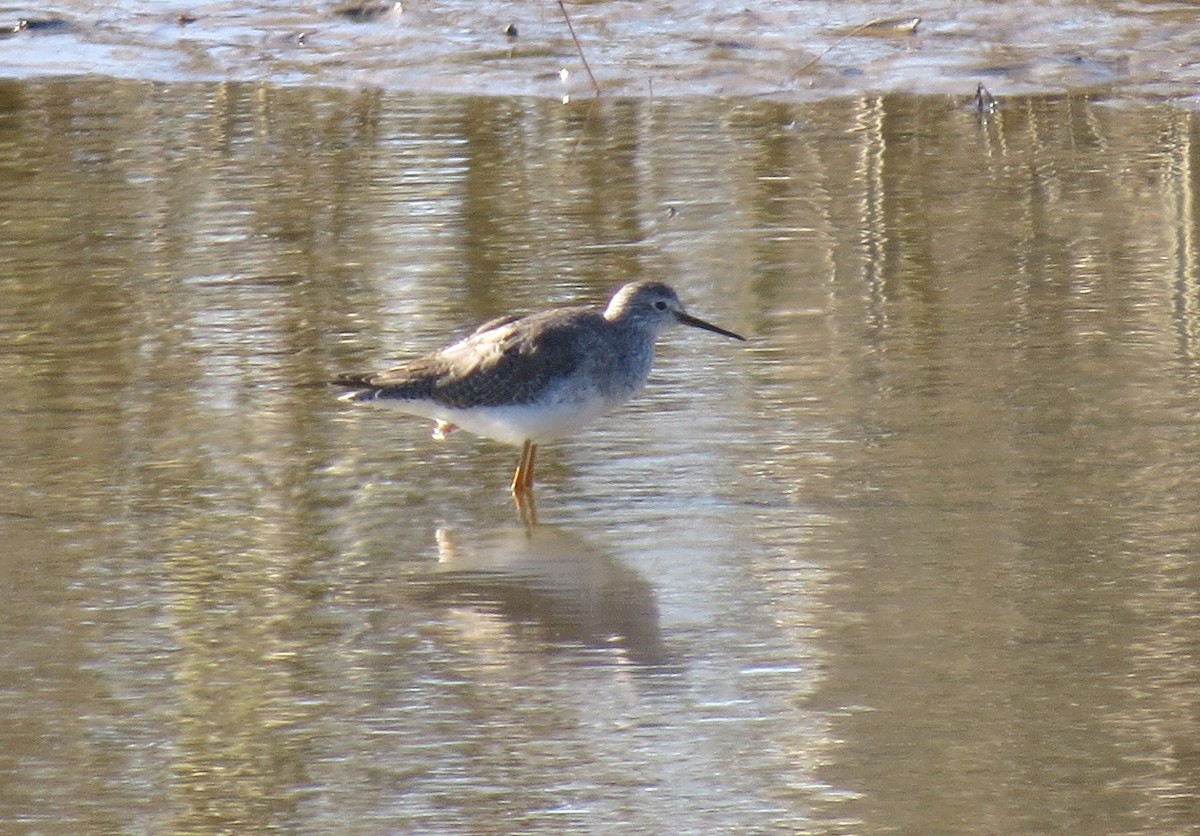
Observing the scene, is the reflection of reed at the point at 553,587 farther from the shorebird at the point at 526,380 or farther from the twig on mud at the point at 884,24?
the twig on mud at the point at 884,24

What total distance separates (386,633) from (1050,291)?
12.6 feet

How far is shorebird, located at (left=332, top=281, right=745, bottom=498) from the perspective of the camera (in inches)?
270

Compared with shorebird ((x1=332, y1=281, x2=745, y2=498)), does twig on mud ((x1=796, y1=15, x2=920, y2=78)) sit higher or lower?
higher

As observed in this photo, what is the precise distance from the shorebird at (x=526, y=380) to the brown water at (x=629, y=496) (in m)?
0.20

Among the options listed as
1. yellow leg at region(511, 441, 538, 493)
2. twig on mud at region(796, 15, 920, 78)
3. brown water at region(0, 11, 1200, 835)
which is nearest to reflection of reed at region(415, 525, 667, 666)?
brown water at region(0, 11, 1200, 835)

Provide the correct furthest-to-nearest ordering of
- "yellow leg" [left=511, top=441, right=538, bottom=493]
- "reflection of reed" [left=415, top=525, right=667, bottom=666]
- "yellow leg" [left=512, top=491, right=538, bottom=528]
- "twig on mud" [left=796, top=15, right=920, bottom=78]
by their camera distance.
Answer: "twig on mud" [left=796, top=15, right=920, bottom=78], "yellow leg" [left=511, top=441, right=538, bottom=493], "yellow leg" [left=512, top=491, right=538, bottom=528], "reflection of reed" [left=415, top=525, right=667, bottom=666]

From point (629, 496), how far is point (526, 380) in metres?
0.59

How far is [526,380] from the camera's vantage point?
22.6 feet

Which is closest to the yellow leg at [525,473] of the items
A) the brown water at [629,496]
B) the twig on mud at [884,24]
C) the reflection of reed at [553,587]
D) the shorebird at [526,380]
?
the shorebird at [526,380]

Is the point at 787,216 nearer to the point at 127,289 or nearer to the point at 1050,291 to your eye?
the point at 1050,291

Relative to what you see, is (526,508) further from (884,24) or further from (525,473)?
(884,24)

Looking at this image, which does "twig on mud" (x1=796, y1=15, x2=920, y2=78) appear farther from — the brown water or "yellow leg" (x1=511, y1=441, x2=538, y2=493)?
"yellow leg" (x1=511, y1=441, x2=538, y2=493)

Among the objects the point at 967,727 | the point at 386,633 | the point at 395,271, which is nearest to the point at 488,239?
the point at 395,271

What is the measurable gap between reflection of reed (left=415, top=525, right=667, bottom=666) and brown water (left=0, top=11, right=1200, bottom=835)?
0.05 feet
